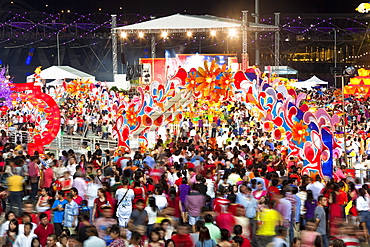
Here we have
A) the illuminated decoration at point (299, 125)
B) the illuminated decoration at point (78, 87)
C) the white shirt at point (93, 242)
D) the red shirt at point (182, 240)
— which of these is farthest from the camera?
the illuminated decoration at point (78, 87)

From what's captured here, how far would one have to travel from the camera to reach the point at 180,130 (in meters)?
20.0

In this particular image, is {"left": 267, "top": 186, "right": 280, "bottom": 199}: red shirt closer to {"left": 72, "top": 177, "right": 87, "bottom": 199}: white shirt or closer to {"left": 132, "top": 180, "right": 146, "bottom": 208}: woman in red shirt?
{"left": 132, "top": 180, "right": 146, "bottom": 208}: woman in red shirt

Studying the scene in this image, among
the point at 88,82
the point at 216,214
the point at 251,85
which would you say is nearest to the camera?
the point at 216,214

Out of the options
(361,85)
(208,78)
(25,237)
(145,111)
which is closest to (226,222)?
(25,237)

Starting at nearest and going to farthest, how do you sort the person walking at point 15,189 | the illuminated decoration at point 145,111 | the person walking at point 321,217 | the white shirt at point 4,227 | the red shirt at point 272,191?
the white shirt at point 4,227, the person walking at point 321,217, the red shirt at point 272,191, the person walking at point 15,189, the illuminated decoration at point 145,111

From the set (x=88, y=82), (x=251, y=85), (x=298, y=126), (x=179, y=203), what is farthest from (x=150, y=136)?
(x=88, y=82)

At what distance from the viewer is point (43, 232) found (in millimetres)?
7094

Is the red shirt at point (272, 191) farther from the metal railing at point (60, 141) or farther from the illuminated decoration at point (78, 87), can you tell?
the illuminated decoration at point (78, 87)

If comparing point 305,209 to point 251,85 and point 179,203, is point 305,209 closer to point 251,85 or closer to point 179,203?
point 179,203

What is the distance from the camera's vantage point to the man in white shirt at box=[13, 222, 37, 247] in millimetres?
6789

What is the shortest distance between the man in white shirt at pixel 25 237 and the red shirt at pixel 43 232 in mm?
183

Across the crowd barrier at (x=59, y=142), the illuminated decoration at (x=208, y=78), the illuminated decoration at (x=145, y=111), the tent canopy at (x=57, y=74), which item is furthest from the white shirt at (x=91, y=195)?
the tent canopy at (x=57, y=74)

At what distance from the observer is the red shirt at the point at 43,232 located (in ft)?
23.2

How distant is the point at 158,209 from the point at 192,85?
6581 millimetres
